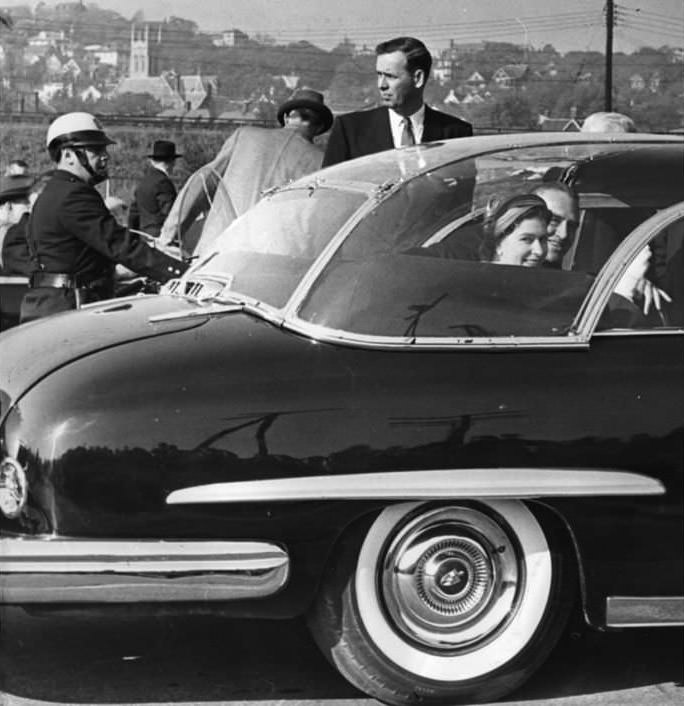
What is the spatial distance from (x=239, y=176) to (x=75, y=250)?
802 millimetres

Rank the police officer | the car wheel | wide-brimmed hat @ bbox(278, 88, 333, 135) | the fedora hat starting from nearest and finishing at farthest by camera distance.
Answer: the car wheel < the police officer < wide-brimmed hat @ bbox(278, 88, 333, 135) < the fedora hat

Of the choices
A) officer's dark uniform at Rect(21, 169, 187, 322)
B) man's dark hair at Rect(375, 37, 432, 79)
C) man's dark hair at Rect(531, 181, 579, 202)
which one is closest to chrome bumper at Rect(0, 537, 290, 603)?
man's dark hair at Rect(531, 181, 579, 202)

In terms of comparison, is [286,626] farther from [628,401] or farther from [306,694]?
[628,401]

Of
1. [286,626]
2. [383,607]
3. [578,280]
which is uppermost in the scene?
[578,280]

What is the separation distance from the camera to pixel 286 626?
510cm

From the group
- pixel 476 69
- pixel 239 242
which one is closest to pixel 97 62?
pixel 476 69

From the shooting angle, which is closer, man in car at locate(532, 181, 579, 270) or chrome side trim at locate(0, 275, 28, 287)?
man in car at locate(532, 181, 579, 270)

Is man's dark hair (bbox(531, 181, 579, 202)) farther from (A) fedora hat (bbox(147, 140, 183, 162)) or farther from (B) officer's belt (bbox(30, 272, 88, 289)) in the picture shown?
(A) fedora hat (bbox(147, 140, 183, 162))

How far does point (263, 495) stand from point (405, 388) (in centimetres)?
49

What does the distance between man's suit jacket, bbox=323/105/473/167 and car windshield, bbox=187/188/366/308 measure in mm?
1601

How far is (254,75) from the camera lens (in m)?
26.5

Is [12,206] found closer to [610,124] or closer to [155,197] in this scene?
[155,197]

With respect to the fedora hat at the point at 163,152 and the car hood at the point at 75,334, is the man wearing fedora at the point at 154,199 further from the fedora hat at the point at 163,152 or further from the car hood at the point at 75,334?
the car hood at the point at 75,334

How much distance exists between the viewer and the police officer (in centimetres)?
687
